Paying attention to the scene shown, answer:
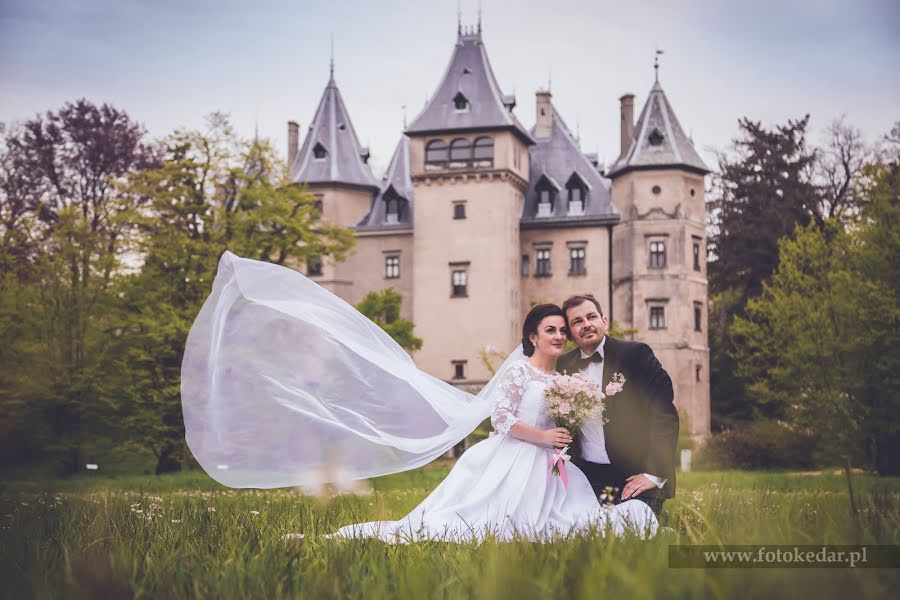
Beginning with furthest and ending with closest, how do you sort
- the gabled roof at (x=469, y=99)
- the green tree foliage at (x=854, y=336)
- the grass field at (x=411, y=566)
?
the gabled roof at (x=469, y=99), the green tree foliage at (x=854, y=336), the grass field at (x=411, y=566)

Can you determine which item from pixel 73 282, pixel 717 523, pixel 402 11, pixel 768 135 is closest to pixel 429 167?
pixel 768 135

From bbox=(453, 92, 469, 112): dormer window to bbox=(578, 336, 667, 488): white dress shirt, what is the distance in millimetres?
34482

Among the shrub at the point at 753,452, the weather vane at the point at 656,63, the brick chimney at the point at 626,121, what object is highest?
the weather vane at the point at 656,63

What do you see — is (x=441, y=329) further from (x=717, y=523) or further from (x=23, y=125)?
(x=717, y=523)

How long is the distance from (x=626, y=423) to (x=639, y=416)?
0.10 m

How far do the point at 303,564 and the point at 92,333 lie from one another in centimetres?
2014

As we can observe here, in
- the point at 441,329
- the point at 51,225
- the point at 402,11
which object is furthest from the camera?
the point at 441,329

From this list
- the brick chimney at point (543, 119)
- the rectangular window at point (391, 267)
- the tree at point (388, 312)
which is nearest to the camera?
the tree at point (388, 312)

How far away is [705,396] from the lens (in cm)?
3922

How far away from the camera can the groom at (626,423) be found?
5.82 meters

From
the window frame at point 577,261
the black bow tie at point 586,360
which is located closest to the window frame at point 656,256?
the window frame at point 577,261

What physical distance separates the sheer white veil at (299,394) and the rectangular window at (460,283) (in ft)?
104

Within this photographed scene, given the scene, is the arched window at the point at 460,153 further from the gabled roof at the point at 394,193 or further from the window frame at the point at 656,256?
the window frame at the point at 656,256

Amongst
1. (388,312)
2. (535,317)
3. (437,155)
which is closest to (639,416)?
(535,317)
